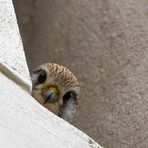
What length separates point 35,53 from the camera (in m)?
4.07

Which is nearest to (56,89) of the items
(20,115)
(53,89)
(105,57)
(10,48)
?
(53,89)

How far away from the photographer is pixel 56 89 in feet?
10.5

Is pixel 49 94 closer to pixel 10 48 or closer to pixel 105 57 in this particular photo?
pixel 105 57

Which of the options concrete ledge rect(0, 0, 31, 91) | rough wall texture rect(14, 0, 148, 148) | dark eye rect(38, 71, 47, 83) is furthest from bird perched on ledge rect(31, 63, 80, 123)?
concrete ledge rect(0, 0, 31, 91)

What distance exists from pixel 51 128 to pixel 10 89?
0.59 feet

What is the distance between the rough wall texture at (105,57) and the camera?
124 inches

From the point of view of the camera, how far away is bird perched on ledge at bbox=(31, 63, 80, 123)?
3.11 meters

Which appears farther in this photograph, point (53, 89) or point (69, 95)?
point (69, 95)

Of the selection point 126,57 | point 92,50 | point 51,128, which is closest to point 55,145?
point 51,128

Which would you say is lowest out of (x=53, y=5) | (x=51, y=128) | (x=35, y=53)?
(x=35, y=53)

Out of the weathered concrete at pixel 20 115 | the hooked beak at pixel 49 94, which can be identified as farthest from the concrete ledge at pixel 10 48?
the hooked beak at pixel 49 94

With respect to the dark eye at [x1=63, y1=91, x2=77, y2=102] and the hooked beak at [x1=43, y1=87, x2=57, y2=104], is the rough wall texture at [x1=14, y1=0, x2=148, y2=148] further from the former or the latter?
the hooked beak at [x1=43, y1=87, x2=57, y2=104]

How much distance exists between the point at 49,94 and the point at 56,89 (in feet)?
0.35

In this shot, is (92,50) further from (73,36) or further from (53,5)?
(53,5)
